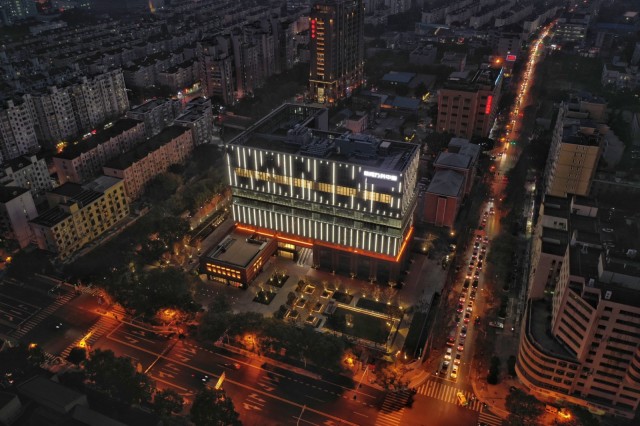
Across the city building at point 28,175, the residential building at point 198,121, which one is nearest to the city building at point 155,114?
the residential building at point 198,121

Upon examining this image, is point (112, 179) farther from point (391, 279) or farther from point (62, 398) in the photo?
point (391, 279)

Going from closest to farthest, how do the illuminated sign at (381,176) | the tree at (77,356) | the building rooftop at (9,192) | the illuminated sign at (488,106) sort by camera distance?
the tree at (77,356) → the illuminated sign at (381,176) → the building rooftop at (9,192) → the illuminated sign at (488,106)

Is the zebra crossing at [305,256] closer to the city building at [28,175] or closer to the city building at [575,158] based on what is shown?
the city building at [575,158]

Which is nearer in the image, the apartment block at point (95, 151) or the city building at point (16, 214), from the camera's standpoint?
the city building at point (16, 214)

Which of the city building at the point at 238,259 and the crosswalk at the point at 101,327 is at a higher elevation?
the city building at the point at 238,259

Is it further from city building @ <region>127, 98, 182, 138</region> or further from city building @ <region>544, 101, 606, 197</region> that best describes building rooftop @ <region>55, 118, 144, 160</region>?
city building @ <region>544, 101, 606, 197</region>

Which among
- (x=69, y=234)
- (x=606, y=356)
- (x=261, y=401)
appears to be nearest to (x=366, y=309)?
(x=261, y=401)
